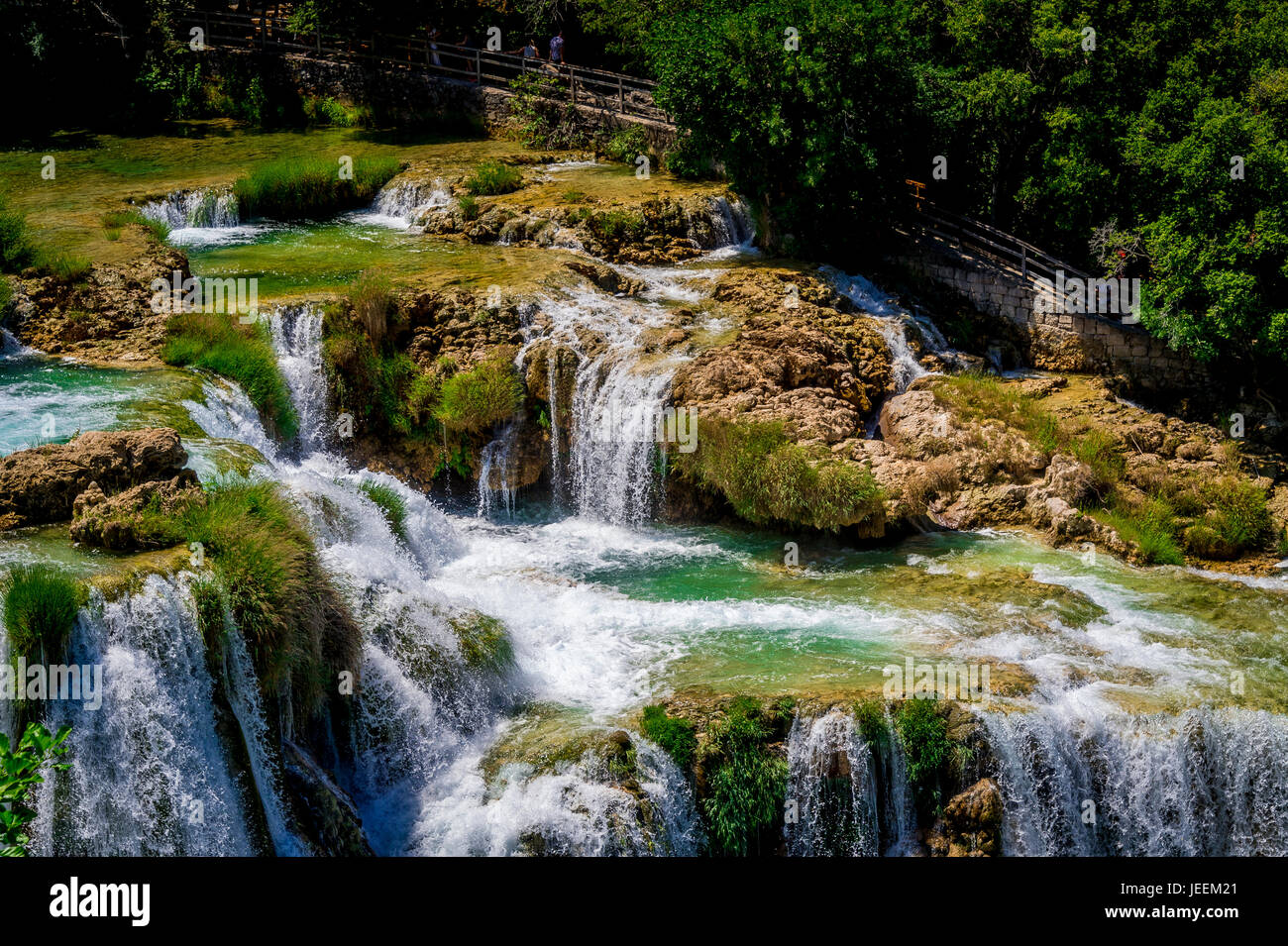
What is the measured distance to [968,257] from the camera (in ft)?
70.7

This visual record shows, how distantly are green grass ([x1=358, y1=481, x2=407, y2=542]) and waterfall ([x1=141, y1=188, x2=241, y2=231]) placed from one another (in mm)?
9599

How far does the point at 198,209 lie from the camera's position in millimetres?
22875

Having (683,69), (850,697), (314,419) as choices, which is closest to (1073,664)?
(850,697)

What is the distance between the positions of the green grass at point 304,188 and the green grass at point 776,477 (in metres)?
10.3

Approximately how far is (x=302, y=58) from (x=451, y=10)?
363cm

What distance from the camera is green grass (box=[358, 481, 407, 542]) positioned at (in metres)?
15.2

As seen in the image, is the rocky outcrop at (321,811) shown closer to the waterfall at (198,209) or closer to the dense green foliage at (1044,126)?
the dense green foliage at (1044,126)

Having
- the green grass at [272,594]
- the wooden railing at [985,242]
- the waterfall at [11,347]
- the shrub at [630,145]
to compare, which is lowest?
the green grass at [272,594]

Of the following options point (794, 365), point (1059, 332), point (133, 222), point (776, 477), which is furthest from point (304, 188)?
point (1059, 332)

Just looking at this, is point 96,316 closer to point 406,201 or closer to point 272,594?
point 406,201

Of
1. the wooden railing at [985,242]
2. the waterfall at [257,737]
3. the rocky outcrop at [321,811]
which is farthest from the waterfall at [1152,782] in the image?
the wooden railing at [985,242]

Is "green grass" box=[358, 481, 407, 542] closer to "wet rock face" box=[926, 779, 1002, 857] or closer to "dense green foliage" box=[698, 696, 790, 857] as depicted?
"dense green foliage" box=[698, 696, 790, 857]

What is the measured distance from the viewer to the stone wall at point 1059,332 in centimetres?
2000
